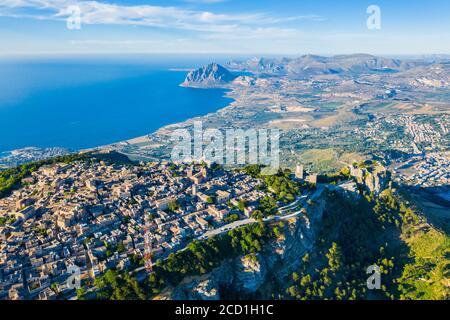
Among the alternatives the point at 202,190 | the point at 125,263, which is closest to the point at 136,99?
the point at 202,190

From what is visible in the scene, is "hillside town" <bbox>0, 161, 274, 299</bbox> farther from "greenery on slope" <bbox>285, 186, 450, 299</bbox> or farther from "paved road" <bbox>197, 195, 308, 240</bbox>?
"greenery on slope" <bbox>285, 186, 450, 299</bbox>

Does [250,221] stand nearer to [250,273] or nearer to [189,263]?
[250,273]

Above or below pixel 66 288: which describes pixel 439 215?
below

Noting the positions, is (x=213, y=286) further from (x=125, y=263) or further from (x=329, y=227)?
(x=329, y=227)
